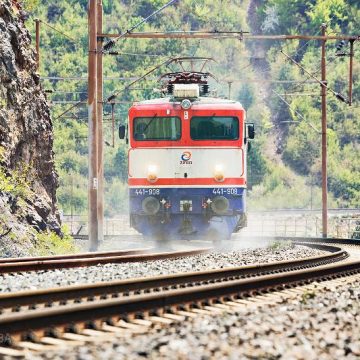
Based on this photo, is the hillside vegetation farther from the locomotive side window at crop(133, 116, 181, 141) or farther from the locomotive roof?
the locomotive side window at crop(133, 116, 181, 141)

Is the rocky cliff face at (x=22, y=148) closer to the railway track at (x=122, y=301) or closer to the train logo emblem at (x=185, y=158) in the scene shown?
the train logo emblem at (x=185, y=158)

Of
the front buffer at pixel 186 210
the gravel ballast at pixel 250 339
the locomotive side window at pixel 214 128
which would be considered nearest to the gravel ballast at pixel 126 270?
the front buffer at pixel 186 210

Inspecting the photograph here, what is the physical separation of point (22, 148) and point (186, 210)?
12.8 feet

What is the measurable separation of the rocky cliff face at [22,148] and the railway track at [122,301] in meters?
6.88

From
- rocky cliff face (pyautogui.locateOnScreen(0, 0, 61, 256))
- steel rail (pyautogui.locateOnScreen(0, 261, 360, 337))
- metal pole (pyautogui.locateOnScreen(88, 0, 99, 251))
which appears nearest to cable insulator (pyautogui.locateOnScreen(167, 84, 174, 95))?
metal pole (pyautogui.locateOnScreen(88, 0, 99, 251))

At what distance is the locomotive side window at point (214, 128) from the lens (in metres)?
22.4

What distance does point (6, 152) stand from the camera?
21.2m

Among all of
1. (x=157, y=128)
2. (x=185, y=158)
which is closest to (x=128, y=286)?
(x=185, y=158)

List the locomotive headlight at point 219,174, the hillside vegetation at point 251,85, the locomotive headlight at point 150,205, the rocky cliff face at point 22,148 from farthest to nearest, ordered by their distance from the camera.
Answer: the hillside vegetation at point 251,85
the locomotive headlight at point 219,174
the locomotive headlight at point 150,205
the rocky cliff face at point 22,148

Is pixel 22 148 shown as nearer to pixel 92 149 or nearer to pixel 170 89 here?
pixel 92 149

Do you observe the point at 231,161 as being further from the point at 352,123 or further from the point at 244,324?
the point at 352,123

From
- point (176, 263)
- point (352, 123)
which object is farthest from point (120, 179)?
point (176, 263)

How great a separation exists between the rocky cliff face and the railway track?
6876 mm

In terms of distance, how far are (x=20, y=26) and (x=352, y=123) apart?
2542 inches
